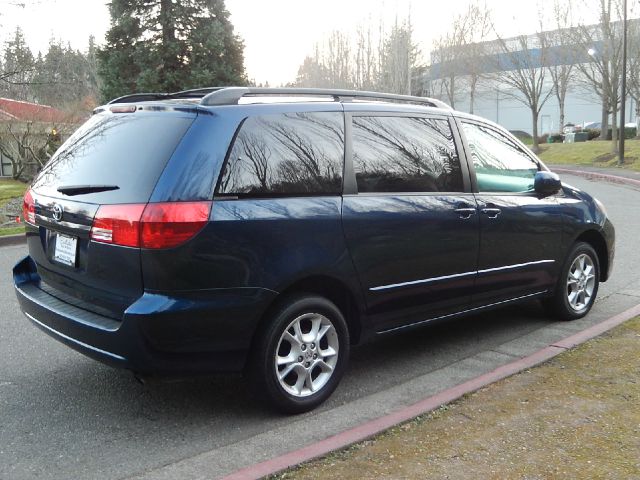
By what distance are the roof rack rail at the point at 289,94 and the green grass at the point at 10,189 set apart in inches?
616

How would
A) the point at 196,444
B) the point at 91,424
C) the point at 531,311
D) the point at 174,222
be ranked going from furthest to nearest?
1. the point at 531,311
2. the point at 91,424
3. the point at 196,444
4. the point at 174,222

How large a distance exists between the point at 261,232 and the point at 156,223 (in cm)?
56

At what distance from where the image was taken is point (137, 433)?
359 cm

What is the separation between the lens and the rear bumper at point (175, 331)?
325cm

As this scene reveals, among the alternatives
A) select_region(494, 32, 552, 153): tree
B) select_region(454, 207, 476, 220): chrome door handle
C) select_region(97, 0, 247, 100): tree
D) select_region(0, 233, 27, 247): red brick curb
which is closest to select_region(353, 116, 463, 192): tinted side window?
select_region(454, 207, 476, 220): chrome door handle

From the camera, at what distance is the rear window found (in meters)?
3.40

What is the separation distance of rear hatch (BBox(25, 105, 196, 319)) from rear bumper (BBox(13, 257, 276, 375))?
94 mm

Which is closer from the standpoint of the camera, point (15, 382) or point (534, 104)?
point (15, 382)

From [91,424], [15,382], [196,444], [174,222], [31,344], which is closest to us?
[174,222]

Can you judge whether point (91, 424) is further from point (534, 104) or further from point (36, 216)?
point (534, 104)

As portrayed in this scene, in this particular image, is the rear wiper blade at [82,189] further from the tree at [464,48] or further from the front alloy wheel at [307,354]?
the tree at [464,48]

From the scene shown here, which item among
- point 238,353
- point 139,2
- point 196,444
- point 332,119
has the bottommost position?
point 196,444

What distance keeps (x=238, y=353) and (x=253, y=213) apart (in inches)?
30.0

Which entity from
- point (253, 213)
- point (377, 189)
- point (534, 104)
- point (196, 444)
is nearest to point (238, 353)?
point (196, 444)
